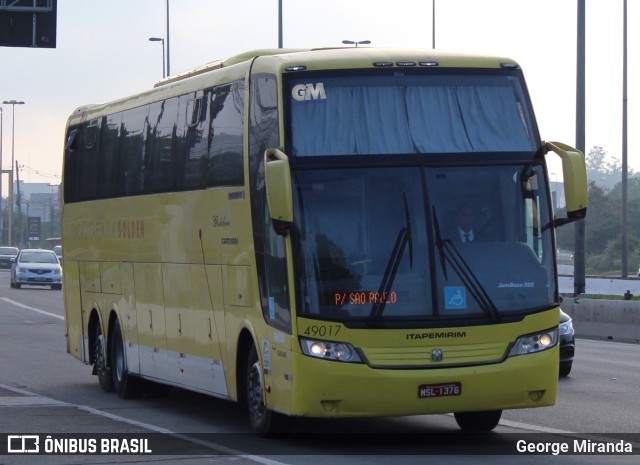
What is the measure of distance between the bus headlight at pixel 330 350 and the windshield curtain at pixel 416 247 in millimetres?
223

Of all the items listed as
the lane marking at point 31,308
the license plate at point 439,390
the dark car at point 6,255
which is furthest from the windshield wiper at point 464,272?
the dark car at point 6,255

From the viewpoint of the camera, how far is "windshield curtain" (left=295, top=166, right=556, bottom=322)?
37.8ft

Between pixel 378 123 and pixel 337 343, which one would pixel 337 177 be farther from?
pixel 337 343

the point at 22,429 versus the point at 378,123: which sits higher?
the point at 378,123

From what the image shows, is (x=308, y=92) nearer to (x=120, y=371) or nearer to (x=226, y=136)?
(x=226, y=136)

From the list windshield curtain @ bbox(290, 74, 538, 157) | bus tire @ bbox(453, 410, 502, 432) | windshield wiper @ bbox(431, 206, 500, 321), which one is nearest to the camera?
windshield wiper @ bbox(431, 206, 500, 321)

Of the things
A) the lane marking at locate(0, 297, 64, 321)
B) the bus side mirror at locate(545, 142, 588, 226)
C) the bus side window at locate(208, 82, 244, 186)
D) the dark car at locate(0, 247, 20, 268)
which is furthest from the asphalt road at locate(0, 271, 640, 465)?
the dark car at locate(0, 247, 20, 268)

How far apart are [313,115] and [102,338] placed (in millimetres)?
7227

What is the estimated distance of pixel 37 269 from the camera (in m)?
57.0

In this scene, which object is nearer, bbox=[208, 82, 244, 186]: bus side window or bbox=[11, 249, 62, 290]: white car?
bbox=[208, 82, 244, 186]: bus side window

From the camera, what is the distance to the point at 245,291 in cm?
1287

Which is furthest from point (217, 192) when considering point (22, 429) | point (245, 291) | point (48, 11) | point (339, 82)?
point (48, 11)

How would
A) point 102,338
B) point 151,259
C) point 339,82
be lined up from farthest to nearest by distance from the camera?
point 102,338 < point 151,259 < point 339,82

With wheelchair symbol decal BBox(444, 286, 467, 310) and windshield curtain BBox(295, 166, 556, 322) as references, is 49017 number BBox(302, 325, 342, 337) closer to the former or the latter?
windshield curtain BBox(295, 166, 556, 322)
